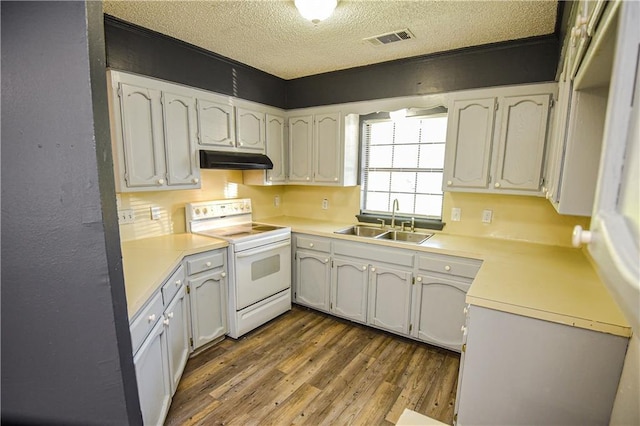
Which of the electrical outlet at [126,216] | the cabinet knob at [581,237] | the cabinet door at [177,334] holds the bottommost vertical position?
the cabinet door at [177,334]

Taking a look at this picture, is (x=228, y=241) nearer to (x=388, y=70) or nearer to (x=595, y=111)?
(x=388, y=70)

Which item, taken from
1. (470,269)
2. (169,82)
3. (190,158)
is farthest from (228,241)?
(470,269)

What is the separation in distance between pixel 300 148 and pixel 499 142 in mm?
1897

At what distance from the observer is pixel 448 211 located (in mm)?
2889

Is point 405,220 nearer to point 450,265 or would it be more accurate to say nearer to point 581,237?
point 450,265

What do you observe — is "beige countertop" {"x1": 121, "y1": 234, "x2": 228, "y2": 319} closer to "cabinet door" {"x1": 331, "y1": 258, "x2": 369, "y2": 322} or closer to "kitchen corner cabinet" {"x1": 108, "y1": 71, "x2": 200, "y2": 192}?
"kitchen corner cabinet" {"x1": 108, "y1": 71, "x2": 200, "y2": 192}

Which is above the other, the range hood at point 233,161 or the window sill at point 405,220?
the range hood at point 233,161

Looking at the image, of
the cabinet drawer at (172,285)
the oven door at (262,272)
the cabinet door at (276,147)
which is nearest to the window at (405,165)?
the cabinet door at (276,147)

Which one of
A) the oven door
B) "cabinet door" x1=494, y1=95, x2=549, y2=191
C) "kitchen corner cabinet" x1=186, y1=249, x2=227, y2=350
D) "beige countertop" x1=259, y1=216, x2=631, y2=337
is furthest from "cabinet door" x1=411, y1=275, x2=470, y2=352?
"kitchen corner cabinet" x1=186, y1=249, x2=227, y2=350

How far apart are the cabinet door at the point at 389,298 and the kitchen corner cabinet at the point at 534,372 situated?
41.0 inches

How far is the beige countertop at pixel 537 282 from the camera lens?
1.33 m

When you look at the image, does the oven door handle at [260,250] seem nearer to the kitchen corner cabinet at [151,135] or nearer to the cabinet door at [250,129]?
the kitchen corner cabinet at [151,135]

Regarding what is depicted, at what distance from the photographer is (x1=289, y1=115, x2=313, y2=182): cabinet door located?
3.35 m

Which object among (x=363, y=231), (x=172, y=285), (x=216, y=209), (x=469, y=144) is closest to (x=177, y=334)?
(x=172, y=285)
